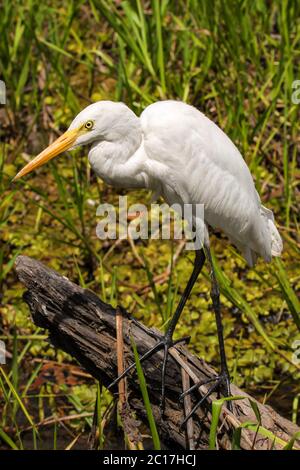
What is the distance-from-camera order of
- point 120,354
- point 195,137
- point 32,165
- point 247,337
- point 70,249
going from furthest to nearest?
1. point 70,249
2. point 247,337
3. point 195,137
4. point 32,165
5. point 120,354

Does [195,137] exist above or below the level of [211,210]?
above

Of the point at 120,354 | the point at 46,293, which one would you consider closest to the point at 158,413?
the point at 120,354

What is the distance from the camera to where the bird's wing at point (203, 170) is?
282 cm

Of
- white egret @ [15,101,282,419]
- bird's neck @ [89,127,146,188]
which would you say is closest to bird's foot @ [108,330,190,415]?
white egret @ [15,101,282,419]

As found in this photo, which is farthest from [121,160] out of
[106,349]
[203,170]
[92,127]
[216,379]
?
[216,379]

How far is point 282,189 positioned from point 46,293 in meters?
2.03

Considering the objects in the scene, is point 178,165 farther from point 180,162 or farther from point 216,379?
point 216,379

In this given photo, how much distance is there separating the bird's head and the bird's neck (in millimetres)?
37

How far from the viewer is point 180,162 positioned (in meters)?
2.86

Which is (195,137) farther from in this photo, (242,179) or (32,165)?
(32,165)

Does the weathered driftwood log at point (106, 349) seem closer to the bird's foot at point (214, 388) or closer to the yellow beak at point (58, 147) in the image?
Result: the bird's foot at point (214, 388)

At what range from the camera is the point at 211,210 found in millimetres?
3033

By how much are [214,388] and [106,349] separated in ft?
1.13

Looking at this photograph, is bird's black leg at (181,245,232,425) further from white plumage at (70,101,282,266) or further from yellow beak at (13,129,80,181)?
yellow beak at (13,129,80,181)
